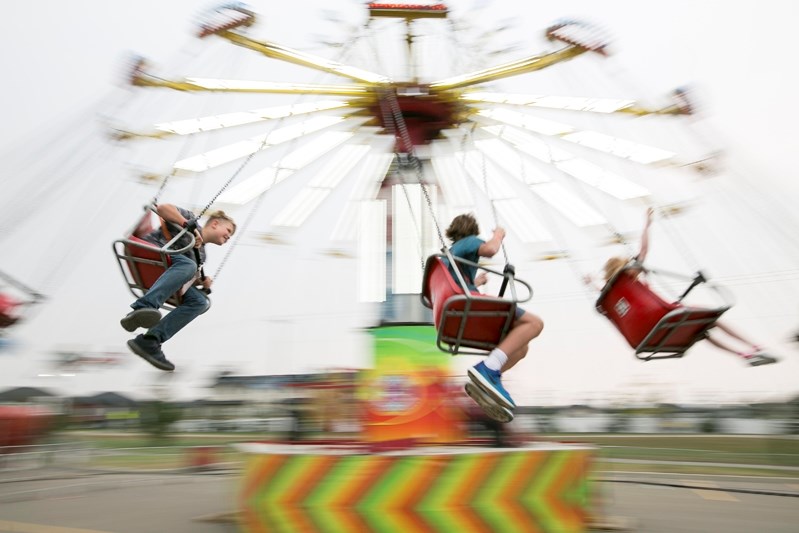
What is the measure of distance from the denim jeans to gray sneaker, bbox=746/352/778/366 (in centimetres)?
435

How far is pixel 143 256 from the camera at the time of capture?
5.57m

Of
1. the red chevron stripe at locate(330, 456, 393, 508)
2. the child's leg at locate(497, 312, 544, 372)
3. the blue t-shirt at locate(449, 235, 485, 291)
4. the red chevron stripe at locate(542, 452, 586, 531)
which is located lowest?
the red chevron stripe at locate(542, 452, 586, 531)

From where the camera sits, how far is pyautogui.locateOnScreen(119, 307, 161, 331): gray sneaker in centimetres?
548

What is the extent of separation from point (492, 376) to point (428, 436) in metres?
1.37

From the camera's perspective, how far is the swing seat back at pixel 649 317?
5562mm

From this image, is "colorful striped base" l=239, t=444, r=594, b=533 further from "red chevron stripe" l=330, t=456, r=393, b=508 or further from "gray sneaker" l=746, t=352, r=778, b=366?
"gray sneaker" l=746, t=352, r=778, b=366

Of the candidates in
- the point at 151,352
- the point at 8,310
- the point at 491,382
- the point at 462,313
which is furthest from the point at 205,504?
the point at 462,313

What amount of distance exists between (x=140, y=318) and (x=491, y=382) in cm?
246

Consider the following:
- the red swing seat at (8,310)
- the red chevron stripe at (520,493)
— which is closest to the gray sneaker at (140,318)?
the red swing seat at (8,310)

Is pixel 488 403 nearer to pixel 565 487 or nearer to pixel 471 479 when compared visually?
pixel 471 479

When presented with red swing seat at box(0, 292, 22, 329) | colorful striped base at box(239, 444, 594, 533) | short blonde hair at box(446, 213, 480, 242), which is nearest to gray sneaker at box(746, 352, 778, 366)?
colorful striped base at box(239, 444, 594, 533)

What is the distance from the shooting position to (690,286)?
5.64m

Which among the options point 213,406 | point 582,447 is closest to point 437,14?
point 582,447

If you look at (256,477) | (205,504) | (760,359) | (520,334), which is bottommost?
(205,504)
